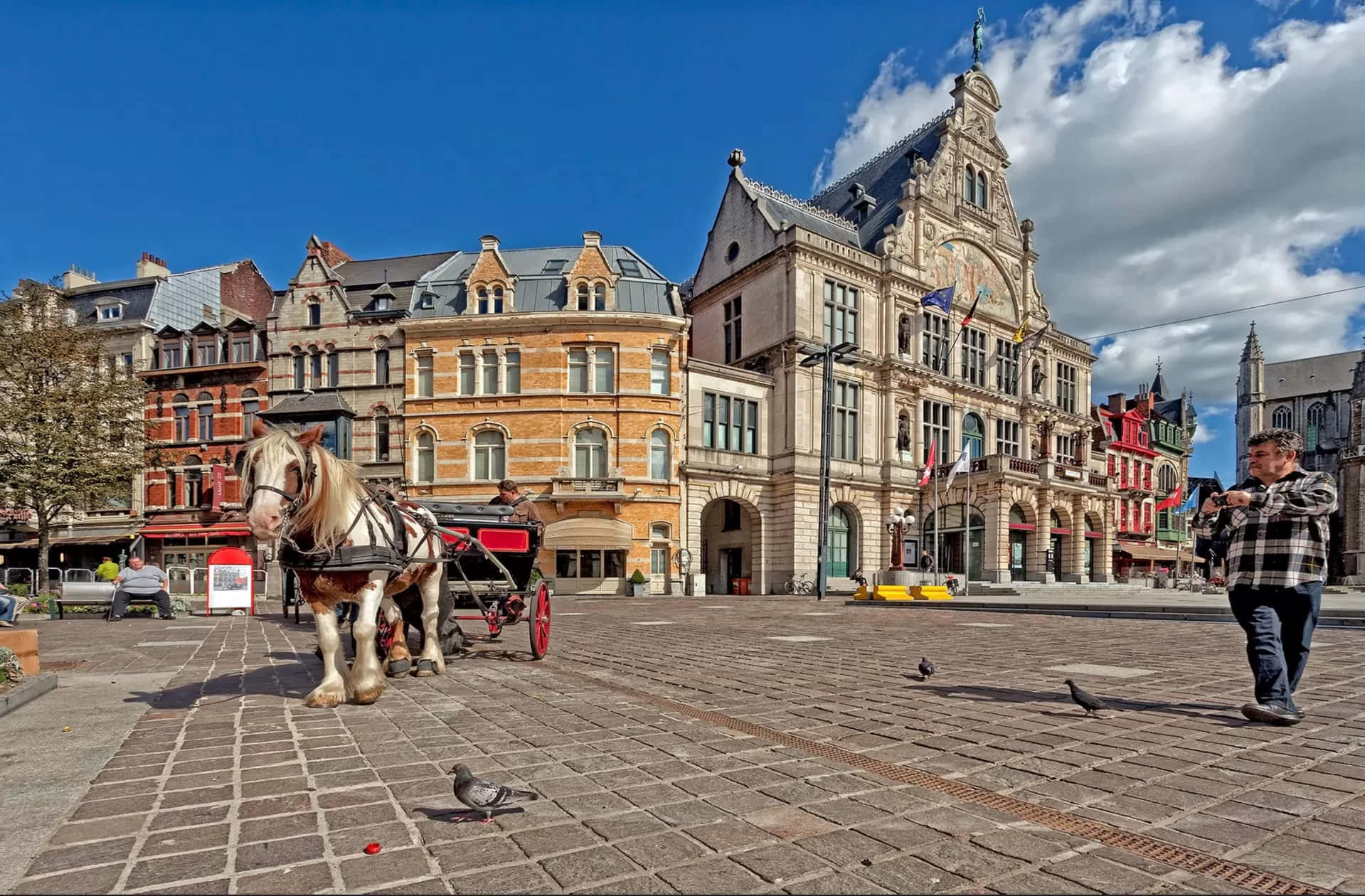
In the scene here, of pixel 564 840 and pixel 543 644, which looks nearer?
pixel 564 840

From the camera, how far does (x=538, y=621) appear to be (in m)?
7.80

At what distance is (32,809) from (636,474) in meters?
26.7

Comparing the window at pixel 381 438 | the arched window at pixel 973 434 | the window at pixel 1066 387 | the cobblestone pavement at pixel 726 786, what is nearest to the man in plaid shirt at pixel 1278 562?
the cobblestone pavement at pixel 726 786

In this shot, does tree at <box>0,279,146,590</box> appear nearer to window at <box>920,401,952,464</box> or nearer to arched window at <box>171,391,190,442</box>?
arched window at <box>171,391,190,442</box>

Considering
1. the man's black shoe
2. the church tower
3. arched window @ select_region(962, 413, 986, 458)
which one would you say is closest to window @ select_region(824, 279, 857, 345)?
arched window @ select_region(962, 413, 986, 458)

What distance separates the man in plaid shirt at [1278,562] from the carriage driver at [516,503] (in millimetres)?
6143

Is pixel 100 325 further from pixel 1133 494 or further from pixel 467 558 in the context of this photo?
pixel 1133 494

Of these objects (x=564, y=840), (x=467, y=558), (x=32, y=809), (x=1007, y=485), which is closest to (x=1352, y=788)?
(x=564, y=840)

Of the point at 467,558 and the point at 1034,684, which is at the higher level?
the point at 467,558

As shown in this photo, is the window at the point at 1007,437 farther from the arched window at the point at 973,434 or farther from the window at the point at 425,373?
the window at the point at 425,373

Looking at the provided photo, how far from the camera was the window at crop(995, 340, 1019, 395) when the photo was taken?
1597 inches

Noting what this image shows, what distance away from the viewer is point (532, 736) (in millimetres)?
4422

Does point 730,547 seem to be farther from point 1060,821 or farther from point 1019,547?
point 1060,821

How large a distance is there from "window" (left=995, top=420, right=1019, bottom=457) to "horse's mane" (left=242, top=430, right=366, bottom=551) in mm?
39183
